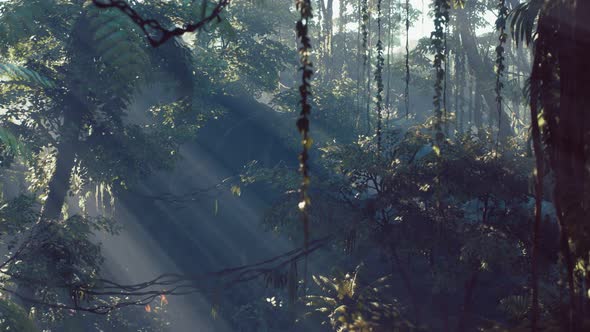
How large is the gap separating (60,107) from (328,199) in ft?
24.2

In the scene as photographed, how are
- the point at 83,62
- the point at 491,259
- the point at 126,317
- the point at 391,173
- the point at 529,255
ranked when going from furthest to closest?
the point at 126,317, the point at 83,62, the point at 391,173, the point at 529,255, the point at 491,259

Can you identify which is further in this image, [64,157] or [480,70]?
[480,70]

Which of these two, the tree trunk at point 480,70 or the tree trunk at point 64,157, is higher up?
the tree trunk at point 480,70

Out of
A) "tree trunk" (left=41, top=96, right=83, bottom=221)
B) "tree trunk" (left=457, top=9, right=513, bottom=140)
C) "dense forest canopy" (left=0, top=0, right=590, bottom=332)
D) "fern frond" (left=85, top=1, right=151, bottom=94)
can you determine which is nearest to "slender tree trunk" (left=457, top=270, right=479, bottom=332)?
"dense forest canopy" (left=0, top=0, right=590, bottom=332)

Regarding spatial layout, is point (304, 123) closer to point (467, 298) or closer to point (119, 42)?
point (467, 298)

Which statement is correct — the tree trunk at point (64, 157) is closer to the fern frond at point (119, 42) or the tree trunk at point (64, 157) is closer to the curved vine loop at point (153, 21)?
the fern frond at point (119, 42)

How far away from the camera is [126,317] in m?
20.6

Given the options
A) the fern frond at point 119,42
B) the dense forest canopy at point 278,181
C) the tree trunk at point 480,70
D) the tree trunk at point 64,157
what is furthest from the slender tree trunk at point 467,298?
A: the tree trunk at point 480,70

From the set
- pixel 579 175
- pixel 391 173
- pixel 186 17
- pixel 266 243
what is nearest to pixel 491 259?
pixel 391 173

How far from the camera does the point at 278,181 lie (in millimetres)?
14758

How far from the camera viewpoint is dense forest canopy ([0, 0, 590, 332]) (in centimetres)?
498

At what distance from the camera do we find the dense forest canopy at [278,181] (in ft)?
16.4

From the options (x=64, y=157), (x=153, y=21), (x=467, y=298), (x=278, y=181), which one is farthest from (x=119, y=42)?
(x=153, y=21)

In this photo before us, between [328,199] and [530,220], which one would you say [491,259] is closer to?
[530,220]
